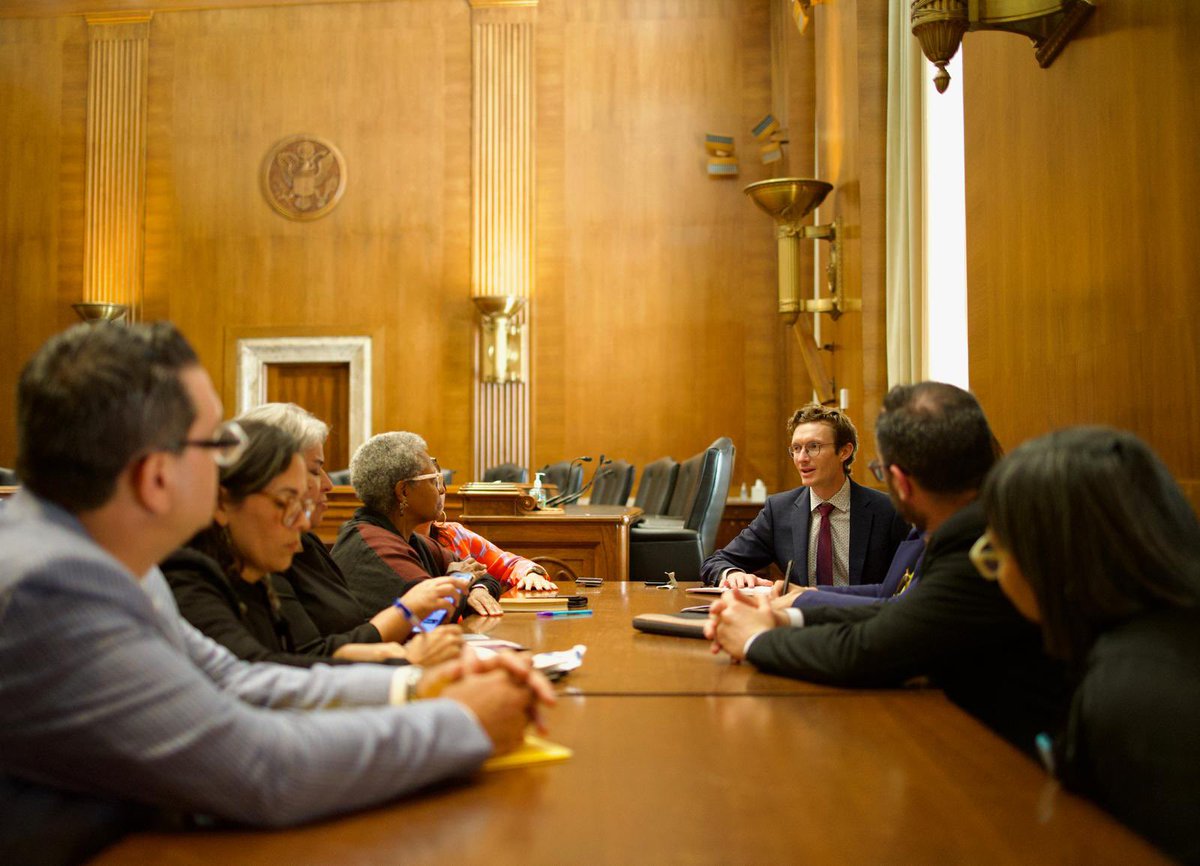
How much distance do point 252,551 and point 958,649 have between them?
1.21 meters

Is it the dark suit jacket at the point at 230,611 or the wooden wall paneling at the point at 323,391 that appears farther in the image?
the wooden wall paneling at the point at 323,391

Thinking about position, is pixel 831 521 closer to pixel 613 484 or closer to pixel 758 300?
pixel 613 484

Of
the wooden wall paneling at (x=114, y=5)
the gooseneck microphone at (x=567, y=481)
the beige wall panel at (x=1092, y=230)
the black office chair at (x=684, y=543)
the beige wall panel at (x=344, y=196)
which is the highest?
the wooden wall paneling at (x=114, y=5)

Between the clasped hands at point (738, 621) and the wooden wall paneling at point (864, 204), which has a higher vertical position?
the wooden wall paneling at point (864, 204)

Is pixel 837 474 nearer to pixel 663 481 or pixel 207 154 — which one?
pixel 663 481

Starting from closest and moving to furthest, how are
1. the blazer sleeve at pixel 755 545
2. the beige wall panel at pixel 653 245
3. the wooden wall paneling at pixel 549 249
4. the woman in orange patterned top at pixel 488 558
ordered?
1. the woman in orange patterned top at pixel 488 558
2. the blazer sleeve at pixel 755 545
3. the beige wall panel at pixel 653 245
4. the wooden wall paneling at pixel 549 249

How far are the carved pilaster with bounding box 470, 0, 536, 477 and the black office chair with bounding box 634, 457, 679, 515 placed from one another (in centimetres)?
181

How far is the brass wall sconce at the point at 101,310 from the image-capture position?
10.3 m

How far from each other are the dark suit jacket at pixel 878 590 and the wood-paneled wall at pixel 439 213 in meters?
6.72

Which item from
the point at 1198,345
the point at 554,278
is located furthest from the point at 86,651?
the point at 554,278

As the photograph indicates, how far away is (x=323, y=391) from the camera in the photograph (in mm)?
10508

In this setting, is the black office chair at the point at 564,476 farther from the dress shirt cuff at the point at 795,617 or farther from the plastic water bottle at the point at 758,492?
the dress shirt cuff at the point at 795,617

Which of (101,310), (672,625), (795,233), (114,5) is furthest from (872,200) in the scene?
(114,5)

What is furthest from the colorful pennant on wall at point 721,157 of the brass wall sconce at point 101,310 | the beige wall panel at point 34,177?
the beige wall panel at point 34,177
